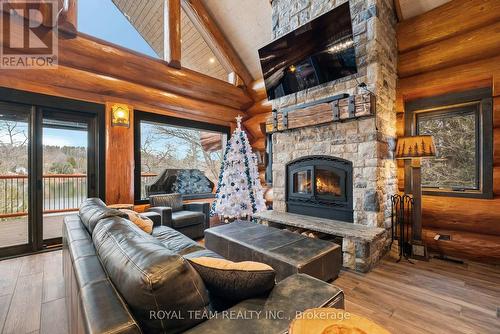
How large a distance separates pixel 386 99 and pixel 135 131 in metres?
4.18

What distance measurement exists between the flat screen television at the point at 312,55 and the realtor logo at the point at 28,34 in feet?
10.2

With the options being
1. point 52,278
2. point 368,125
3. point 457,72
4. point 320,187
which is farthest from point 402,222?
point 52,278

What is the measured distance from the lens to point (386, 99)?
3.10 metres

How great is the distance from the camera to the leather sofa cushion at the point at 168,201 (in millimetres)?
4070

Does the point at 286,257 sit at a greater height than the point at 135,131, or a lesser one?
lesser

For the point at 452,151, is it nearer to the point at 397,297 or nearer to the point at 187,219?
the point at 397,297

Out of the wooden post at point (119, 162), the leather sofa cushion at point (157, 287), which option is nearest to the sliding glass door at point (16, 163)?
the wooden post at point (119, 162)

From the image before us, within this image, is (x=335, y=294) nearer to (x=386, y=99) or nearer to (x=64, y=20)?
(x=386, y=99)

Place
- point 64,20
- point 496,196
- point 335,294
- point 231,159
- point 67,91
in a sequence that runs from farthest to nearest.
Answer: point 231,159, point 67,91, point 64,20, point 496,196, point 335,294

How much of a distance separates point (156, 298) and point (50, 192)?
15.1ft

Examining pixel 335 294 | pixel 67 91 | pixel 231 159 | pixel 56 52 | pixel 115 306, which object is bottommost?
pixel 335 294

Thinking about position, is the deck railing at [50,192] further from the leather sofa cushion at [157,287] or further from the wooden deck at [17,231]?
the leather sofa cushion at [157,287]

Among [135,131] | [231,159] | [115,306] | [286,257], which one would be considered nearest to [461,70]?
[286,257]

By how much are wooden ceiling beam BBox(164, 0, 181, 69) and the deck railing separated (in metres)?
2.36
